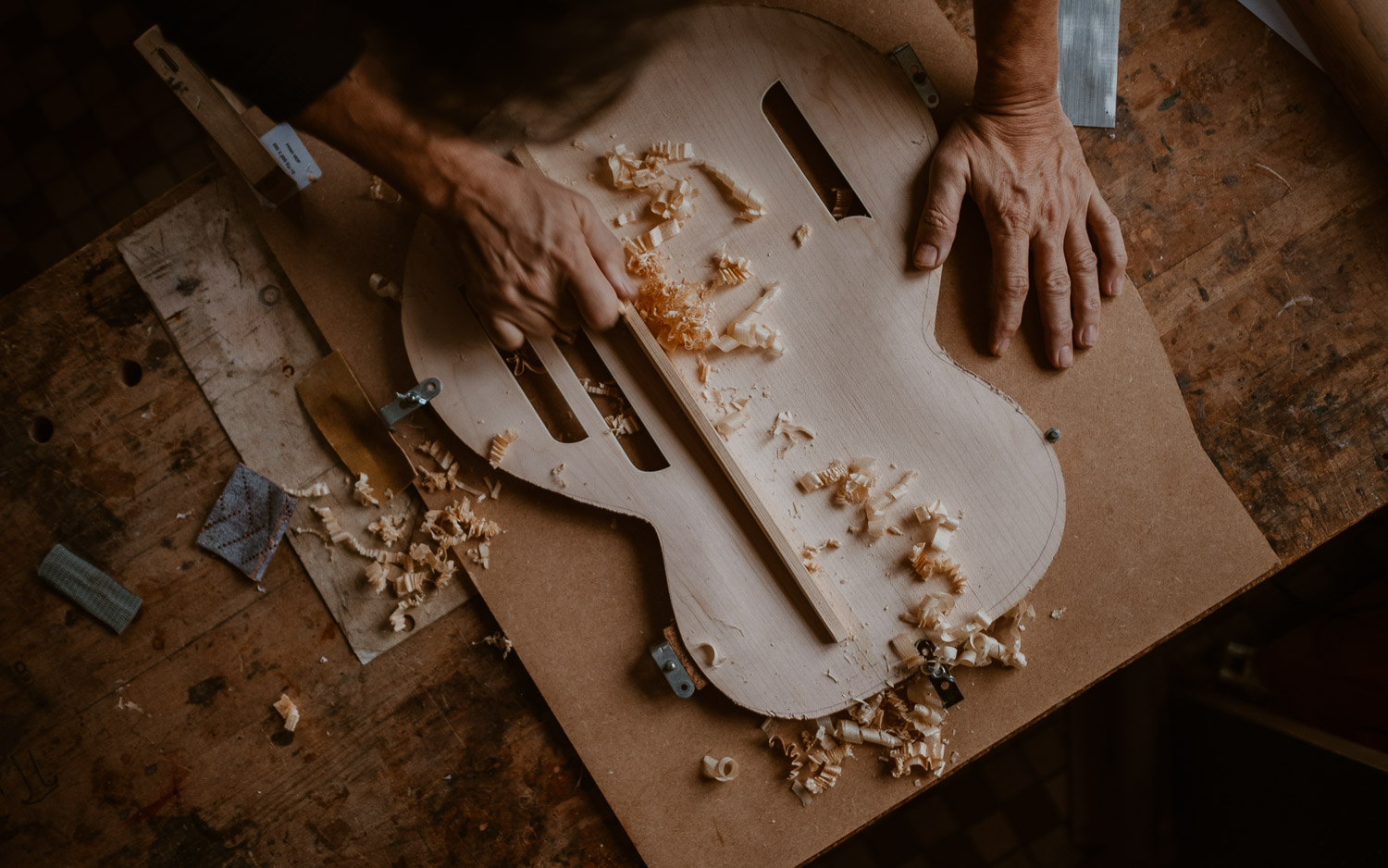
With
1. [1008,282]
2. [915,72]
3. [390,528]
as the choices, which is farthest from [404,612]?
[915,72]

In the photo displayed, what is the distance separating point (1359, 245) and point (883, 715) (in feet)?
4.30

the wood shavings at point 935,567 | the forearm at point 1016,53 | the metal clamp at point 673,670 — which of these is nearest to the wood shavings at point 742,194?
the forearm at point 1016,53

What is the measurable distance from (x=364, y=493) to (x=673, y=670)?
684 mm

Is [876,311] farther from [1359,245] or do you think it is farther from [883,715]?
[1359,245]

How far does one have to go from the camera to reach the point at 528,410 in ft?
4.74

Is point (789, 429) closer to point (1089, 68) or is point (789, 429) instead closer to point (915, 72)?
point (915, 72)

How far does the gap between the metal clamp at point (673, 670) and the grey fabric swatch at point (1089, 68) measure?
131 centimetres

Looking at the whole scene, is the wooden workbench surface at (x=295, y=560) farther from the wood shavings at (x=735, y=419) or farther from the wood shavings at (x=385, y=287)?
the wood shavings at (x=735, y=419)

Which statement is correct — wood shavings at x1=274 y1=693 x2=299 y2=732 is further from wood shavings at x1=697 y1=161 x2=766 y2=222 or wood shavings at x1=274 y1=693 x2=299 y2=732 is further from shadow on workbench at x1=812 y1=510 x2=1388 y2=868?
shadow on workbench at x1=812 y1=510 x2=1388 y2=868

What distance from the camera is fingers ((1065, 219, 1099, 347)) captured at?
4.71 ft

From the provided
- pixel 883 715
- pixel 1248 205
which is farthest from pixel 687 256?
pixel 1248 205

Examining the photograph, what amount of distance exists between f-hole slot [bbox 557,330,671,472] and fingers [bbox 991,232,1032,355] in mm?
684

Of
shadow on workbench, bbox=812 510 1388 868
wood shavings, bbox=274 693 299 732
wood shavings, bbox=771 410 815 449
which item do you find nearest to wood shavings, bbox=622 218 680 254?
wood shavings, bbox=771 410 815 449

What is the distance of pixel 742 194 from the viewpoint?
1434mm
